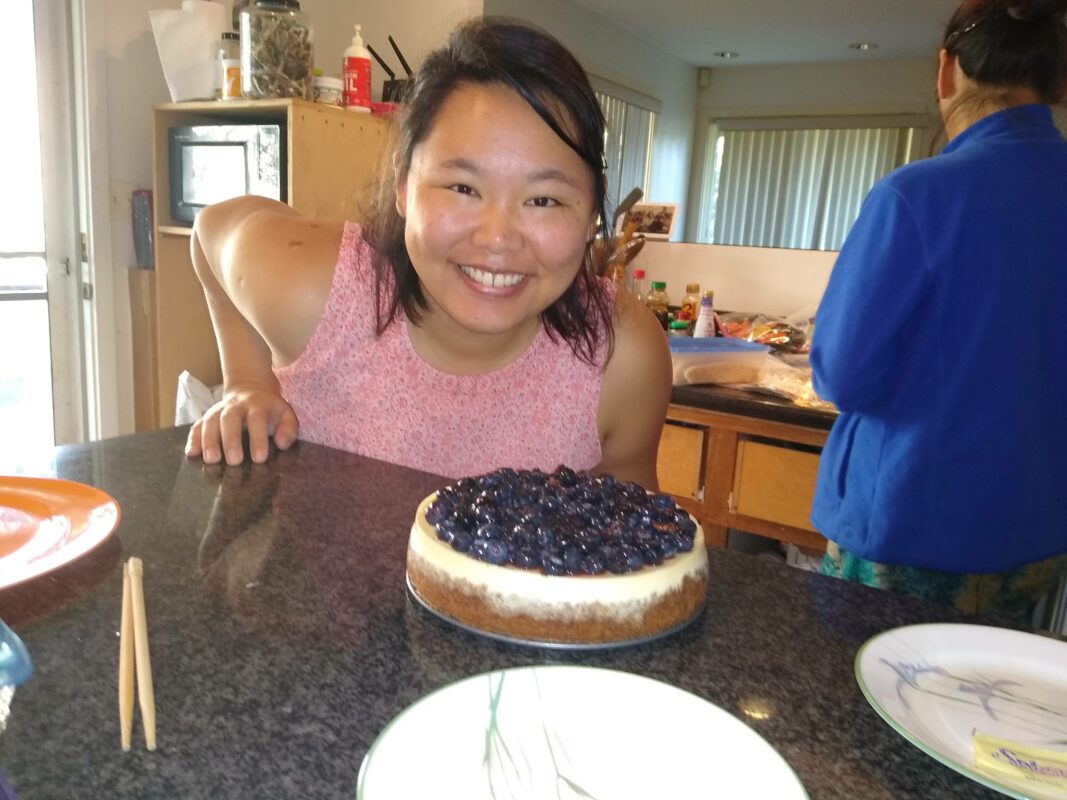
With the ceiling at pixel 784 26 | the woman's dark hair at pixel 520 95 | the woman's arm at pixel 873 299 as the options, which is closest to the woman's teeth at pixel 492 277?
the woman's dark hair at pixel 520 95

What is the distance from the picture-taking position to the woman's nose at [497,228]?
844 millimetres

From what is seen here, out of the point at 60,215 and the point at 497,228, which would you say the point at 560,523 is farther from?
the point at 60,215

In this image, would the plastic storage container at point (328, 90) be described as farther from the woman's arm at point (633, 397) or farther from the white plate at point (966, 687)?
the white plate at point (966, 687)

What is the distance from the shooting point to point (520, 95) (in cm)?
84

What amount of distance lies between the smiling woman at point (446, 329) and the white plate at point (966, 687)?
1.77 ft

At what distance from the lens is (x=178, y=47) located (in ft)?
7.56

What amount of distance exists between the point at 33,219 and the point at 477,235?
2150 mm

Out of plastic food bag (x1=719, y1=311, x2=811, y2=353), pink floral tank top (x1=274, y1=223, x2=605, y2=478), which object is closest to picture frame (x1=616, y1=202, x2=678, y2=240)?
plastic food bag (x1=719, y1=311, x2=811, y2=353)

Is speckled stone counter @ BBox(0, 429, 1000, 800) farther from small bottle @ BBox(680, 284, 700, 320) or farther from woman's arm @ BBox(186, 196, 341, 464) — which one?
small bottle @ BBox(680, 284, 700, 320)

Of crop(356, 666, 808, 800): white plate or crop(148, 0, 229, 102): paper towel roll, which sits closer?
crop(356, 666, 808, 800): white plate

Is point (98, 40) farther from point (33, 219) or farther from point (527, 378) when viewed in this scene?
point (527, 378)

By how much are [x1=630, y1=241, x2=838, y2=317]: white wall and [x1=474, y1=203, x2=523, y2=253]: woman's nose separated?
1.68 meters

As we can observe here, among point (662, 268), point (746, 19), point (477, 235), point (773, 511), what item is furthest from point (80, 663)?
point (746, 19)

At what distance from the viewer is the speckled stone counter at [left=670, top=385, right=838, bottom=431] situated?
163 centimetres
